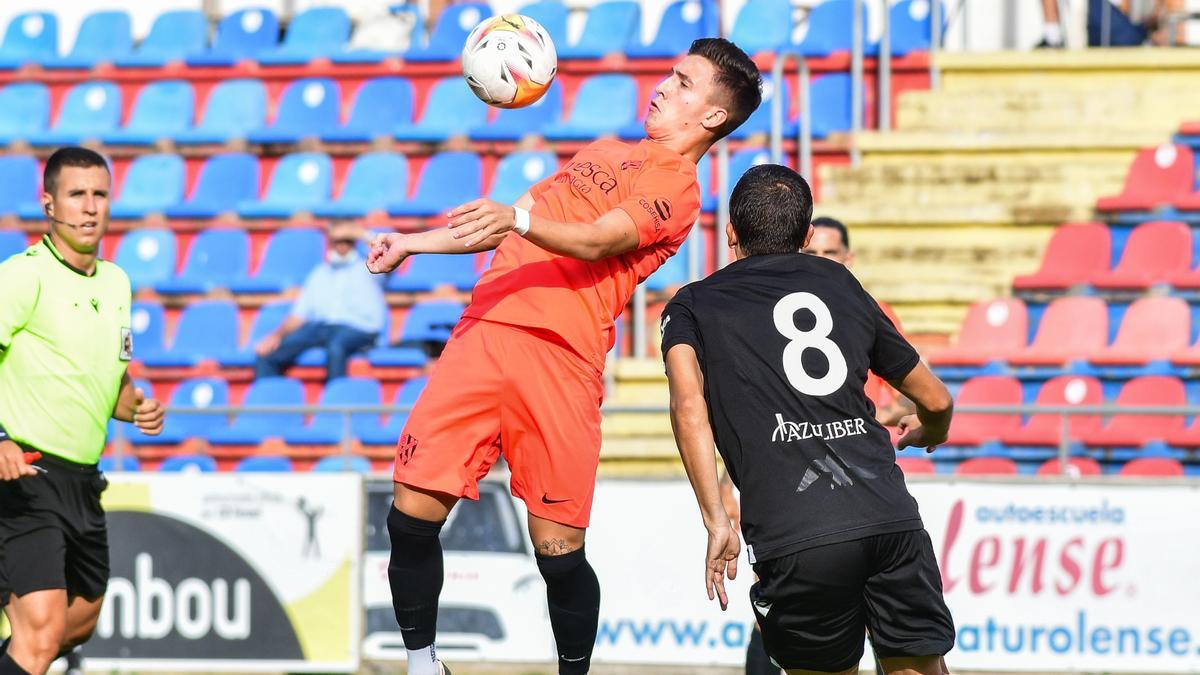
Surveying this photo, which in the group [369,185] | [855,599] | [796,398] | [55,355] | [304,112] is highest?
[304,112]

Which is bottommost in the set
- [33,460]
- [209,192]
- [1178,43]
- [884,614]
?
[884,614]

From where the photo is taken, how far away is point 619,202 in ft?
16.7

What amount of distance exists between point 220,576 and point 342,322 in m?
2.67

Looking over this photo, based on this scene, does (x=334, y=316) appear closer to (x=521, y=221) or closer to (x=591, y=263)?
(x=591, y=263)

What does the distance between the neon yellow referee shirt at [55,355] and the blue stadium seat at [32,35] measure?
9.96 metres

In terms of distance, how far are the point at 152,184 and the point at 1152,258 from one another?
814 centimetres

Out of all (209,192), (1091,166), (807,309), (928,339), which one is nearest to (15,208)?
(209,192)

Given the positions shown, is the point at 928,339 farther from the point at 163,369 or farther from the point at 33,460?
the point at 33,460

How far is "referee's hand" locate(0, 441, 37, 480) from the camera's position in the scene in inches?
215

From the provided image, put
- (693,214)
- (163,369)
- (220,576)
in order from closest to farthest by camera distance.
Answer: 1. (693,214)
2. (220,576)
3. (163,369)

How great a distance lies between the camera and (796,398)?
4.34 m

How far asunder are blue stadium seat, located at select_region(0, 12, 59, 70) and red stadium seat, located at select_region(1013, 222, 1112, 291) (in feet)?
30.8

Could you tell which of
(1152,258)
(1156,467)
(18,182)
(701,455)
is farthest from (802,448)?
(18,182)

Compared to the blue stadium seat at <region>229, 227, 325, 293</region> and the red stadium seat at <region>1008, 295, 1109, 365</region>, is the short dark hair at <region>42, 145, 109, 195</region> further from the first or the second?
the red stadium seat at <region>1008, 295, 1109, 365</region>
